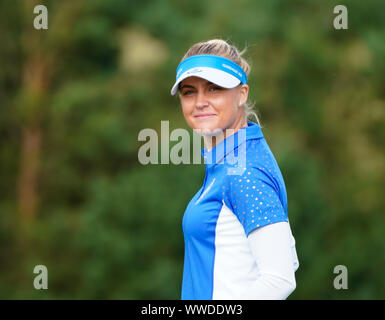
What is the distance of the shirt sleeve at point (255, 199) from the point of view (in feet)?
4.97

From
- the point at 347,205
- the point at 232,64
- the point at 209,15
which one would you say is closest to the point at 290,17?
the point at 209,15

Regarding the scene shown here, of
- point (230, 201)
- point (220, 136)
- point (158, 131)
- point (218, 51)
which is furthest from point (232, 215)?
point (158, 131)

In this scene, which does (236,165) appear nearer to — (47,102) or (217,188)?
(217,188)

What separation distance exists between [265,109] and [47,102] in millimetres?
5278

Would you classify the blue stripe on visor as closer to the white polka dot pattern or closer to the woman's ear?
the woman's ear

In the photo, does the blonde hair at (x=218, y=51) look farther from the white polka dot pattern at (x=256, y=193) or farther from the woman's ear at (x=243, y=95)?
the white polka dot pattern at (x=256, y=193)

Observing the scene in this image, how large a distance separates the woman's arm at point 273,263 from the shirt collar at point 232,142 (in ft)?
0.92

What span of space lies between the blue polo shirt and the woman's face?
0.06 m

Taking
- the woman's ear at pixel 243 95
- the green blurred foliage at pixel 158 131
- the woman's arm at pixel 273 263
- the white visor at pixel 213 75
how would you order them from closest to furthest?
the woman's arm at pixel 273 263 < the white visor at pixel 213 75 < the woman's ear at pixel 243 95 < the green blurred foliage at pixel 158 131

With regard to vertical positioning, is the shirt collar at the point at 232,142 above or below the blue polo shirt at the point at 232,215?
above

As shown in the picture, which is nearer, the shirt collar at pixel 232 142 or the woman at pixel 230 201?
the woman at pixel 230 201

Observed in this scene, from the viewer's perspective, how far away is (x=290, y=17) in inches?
648

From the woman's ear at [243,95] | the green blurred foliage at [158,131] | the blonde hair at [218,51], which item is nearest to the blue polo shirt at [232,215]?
the woman's ear at [243,95]

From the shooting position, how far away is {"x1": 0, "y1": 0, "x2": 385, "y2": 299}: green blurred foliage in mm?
13930
